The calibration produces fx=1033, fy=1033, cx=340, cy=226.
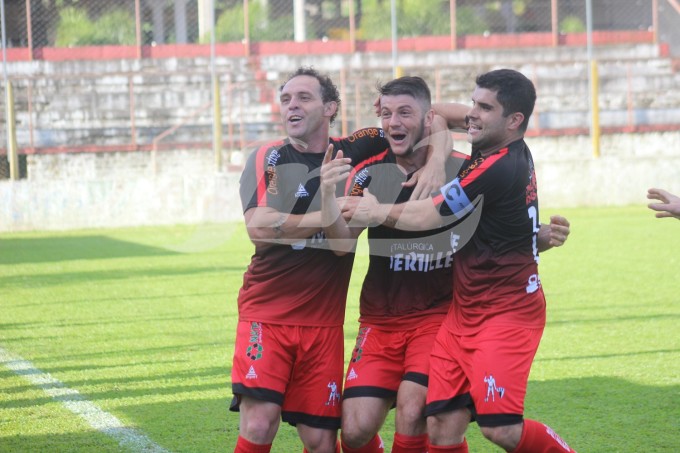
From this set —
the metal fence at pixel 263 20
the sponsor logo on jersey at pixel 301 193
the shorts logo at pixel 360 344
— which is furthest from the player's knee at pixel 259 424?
the metal fence at pixel 263 20

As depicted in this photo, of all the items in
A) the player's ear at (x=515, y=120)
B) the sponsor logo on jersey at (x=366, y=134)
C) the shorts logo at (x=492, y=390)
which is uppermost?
the player's ear at (x=515, y=120)

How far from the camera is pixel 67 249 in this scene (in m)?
17.3

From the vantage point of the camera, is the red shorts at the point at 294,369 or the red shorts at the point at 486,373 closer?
the red shorts at the point at 486,373

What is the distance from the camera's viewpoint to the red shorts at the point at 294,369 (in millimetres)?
5035

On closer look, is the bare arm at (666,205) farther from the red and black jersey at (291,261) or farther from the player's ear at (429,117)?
the red and black jersey at (291,261)

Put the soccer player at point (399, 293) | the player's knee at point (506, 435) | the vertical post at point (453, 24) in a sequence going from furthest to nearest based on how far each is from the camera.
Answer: the vertical post at point (453, 24) < the soccer player at point (399, 293) < the player's knee at point (506, 435)

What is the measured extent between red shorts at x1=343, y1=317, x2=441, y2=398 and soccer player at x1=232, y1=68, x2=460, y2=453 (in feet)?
0.36

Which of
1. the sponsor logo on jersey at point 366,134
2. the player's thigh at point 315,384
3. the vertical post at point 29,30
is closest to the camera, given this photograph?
the player's thigh at point 315,384

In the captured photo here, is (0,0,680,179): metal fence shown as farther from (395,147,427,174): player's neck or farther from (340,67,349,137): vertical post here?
(395,147,427,174): player's neck

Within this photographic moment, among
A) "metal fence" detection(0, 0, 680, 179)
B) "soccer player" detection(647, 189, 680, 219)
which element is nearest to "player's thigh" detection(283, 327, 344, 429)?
"soccer player" detection(647, 189, 680, 219)

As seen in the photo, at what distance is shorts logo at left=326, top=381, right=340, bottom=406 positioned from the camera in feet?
16.8

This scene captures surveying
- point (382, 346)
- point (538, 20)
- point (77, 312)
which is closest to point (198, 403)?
point (382, 346)

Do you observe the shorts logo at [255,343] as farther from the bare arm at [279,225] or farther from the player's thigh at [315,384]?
the bare arm at [279,225]

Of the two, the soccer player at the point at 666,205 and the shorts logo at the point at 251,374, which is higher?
the soccer player at the point at 666,205
